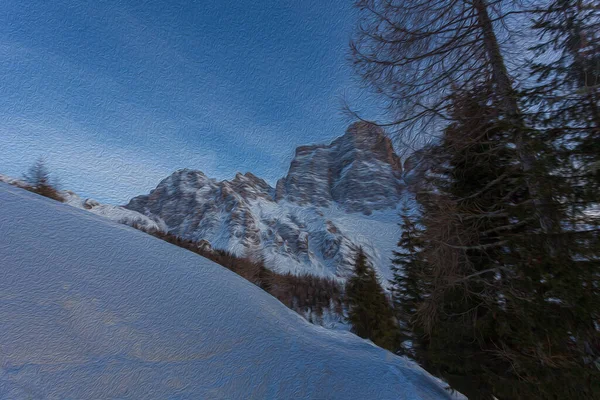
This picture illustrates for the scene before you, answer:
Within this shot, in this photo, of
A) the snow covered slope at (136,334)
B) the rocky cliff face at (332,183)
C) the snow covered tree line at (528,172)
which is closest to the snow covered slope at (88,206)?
the snow covered slope at (136,334)

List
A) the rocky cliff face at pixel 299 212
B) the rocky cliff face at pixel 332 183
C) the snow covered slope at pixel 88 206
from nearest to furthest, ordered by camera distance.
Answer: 1. the snow covered slope at pixel 88 206
2. the rocky cliff face at pixel 299 212
3. the rocky cliff face at pixel 332 183

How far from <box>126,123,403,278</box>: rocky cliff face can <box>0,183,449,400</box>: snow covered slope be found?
109m

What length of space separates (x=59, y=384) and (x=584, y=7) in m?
4.18

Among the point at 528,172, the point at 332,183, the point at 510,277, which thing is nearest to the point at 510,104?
the point at 528,172

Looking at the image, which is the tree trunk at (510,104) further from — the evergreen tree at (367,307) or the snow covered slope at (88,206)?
the evergreen tree at (367,307)

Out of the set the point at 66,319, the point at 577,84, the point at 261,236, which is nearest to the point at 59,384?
the point at 66,319

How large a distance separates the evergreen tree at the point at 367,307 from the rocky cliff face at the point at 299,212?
304 feet

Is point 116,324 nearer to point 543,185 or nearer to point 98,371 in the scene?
point 98,371

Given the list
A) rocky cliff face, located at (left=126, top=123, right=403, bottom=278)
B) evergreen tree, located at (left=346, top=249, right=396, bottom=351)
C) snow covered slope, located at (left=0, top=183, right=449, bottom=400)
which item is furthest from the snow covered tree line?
rocky cliff face, located at (left=126, top=123, right=403, bottom=278)

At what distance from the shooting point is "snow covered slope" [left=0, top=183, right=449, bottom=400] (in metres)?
1.06

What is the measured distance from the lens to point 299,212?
→ 165m

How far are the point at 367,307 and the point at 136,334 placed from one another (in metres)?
16.6

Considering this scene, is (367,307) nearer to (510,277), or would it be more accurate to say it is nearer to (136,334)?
(510,277)

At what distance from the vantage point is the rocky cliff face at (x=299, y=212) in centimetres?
12306
